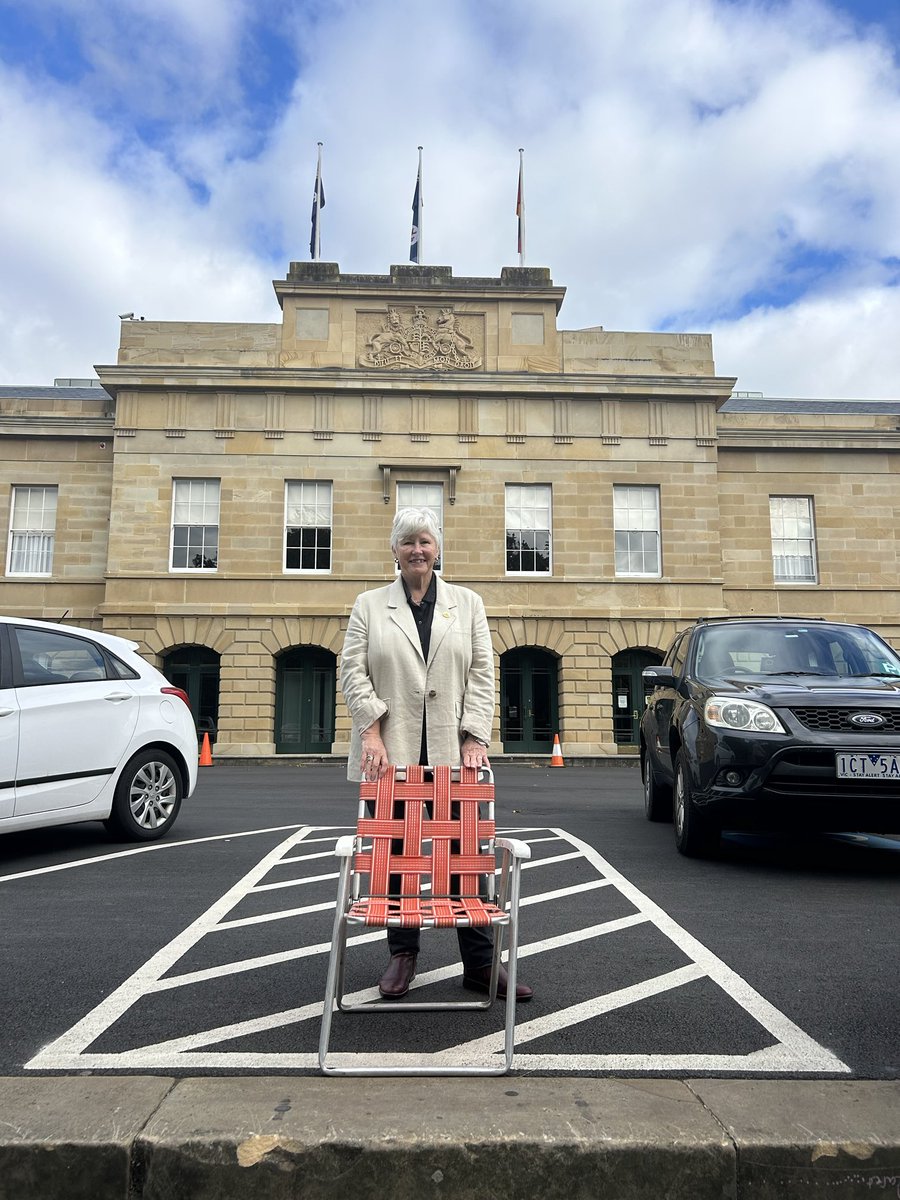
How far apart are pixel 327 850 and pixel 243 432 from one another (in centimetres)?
1763

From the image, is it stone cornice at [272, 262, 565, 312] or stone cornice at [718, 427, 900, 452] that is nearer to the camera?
stone cornice at [272, 262, 565, 312]

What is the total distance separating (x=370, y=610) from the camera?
394 centimetres

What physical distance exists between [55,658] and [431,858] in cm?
455

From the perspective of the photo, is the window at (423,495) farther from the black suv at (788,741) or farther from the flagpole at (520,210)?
the black suv at (788,741)

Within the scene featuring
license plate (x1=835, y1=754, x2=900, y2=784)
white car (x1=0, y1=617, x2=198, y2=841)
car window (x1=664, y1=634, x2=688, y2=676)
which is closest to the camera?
license plate (x1=835, y1=754, x2=900, y2=784)

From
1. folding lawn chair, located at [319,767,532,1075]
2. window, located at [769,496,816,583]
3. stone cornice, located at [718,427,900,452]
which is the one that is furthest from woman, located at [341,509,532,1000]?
window, located at [769,496,816,583]

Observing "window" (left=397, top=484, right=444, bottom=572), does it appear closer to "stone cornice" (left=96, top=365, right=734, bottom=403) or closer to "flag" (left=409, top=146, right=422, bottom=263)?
"stone cornice" (left=96, top=365, right=734, bottom=403)

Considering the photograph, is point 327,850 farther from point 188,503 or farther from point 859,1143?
point 188,503

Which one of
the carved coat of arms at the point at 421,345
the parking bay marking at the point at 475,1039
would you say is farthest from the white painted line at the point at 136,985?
the carved coat of arms at the point at 421,345

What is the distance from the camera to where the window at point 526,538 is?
23453mm

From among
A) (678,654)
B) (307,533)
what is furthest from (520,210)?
(678,654)

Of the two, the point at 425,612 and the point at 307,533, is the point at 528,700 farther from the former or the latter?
the point at 425,612

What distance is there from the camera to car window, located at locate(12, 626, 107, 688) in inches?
263

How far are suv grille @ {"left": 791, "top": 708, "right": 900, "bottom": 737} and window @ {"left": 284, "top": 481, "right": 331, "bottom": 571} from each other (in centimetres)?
1797
